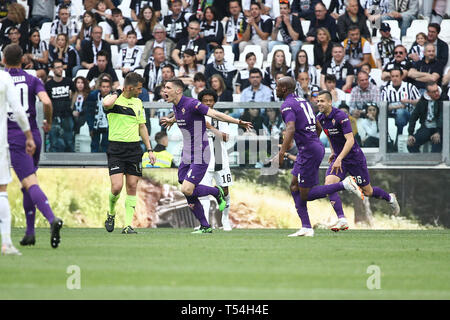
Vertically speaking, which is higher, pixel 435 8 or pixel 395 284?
pixel 435 8

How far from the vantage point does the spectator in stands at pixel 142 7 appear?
72.7ft

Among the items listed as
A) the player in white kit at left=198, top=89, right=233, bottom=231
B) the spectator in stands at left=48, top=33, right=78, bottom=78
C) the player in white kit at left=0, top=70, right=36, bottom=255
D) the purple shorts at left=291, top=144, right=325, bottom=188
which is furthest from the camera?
the spectator in stands at left=48, top=33, right=78, bottom=78

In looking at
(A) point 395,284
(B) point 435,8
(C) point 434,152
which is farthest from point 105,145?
(A) point 395,284

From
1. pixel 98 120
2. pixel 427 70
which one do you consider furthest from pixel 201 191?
pixel 427 70

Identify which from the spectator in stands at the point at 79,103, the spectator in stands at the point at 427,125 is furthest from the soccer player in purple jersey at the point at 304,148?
the spectator in stands at the point at 79,103

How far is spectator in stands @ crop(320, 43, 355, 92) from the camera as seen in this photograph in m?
19.5

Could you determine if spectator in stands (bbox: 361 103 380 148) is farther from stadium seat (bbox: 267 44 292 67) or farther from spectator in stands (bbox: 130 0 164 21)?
spectator in stands (bbox: 130 0 164 21)

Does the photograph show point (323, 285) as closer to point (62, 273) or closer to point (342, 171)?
point (62, 273)

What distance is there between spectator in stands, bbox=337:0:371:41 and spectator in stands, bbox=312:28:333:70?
0.79 metres

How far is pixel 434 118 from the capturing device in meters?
17.8

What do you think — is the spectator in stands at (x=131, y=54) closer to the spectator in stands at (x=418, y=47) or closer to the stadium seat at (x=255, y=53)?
the stadium seat at (x=255, y=53)

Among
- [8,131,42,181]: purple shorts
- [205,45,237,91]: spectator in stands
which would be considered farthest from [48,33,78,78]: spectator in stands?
[8,131,42,181]: purple shorts

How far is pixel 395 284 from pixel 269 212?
10381 millimetres

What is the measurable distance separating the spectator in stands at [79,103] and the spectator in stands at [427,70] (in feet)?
23.1
